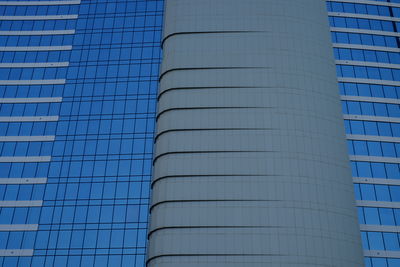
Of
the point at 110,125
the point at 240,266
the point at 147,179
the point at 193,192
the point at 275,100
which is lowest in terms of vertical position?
the point at 240,266

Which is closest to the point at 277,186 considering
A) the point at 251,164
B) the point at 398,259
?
the point at 251,164

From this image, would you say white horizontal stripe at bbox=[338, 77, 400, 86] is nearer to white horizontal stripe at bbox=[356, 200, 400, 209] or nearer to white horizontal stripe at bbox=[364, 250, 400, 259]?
white horizontal stripe at bbox=[356, 200, 400, 209]

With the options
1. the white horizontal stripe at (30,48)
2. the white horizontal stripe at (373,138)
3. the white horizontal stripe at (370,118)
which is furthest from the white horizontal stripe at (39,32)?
the white horizontal stripe at (373,138)

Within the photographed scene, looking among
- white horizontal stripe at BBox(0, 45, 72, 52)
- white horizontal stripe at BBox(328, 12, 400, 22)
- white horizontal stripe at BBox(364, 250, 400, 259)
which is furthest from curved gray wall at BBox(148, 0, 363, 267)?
white horizontal stripe at BBox(0, 45, 72, 52)

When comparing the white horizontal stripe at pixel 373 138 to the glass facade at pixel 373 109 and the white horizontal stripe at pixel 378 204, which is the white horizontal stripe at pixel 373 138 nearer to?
the glass facade at pixel 373 109

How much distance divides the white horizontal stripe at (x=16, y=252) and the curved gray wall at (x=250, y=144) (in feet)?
53.5

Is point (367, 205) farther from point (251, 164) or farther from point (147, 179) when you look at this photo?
point (147, 179)

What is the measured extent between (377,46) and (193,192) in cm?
3119

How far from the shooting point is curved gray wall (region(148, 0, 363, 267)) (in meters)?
39.9

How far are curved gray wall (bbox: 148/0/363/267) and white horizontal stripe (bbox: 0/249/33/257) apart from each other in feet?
53.5

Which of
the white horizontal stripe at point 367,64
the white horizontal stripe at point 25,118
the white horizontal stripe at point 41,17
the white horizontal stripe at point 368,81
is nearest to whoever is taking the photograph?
the white horizontal stripe at point 368,81

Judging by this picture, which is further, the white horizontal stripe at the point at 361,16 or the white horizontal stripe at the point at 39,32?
the white horizontal stripe at the point at 39,32

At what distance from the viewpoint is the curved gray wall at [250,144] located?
131 feet

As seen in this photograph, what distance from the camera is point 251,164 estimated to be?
42.5m
